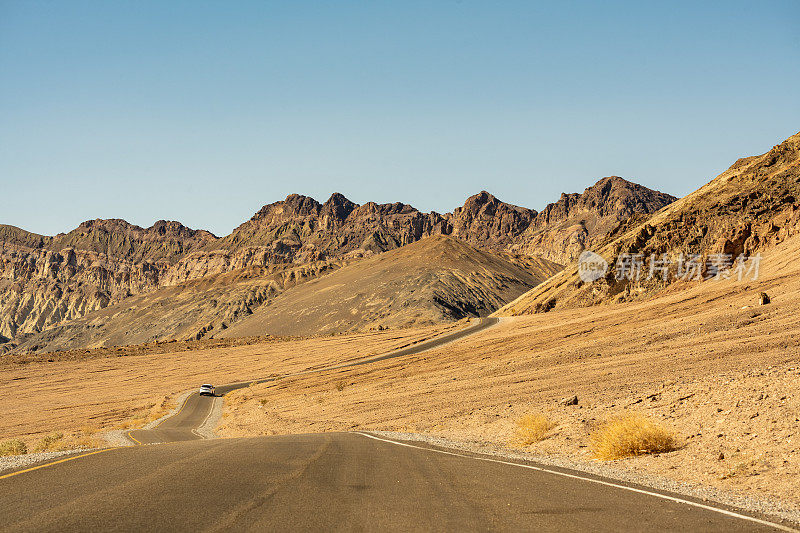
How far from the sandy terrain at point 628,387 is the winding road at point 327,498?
8.14 ft

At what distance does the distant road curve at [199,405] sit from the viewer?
90.2 ft

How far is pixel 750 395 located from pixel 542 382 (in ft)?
51.7

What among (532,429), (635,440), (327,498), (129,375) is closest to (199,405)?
(129,375)

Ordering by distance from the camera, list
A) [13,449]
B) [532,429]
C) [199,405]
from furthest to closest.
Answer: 1. [199,405]
2. [13,449]
3. [532,429]

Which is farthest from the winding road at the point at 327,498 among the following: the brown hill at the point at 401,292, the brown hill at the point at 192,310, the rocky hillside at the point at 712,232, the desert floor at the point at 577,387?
the brown hill at the point at 192,310

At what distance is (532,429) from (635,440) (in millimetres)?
4206

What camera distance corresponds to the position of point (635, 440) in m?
11.9

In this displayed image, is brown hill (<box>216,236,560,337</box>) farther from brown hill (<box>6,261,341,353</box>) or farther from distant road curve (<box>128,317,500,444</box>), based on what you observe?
distant road curve (<box>128,317,500,444</box>)

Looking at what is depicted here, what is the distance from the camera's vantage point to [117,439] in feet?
82.0

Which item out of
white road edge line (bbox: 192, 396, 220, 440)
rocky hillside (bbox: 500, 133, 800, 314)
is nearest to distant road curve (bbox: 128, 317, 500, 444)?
white road edge line (bbox: 192, 396, 220, 440)

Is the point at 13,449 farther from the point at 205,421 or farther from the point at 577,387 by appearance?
the point at 577,387

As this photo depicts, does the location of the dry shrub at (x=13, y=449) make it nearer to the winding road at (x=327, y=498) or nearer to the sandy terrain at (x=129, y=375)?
the winding road at (x=327, y=498)

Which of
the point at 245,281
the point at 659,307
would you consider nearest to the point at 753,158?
the point at 659,307

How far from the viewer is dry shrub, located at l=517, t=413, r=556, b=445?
51.5 feet
